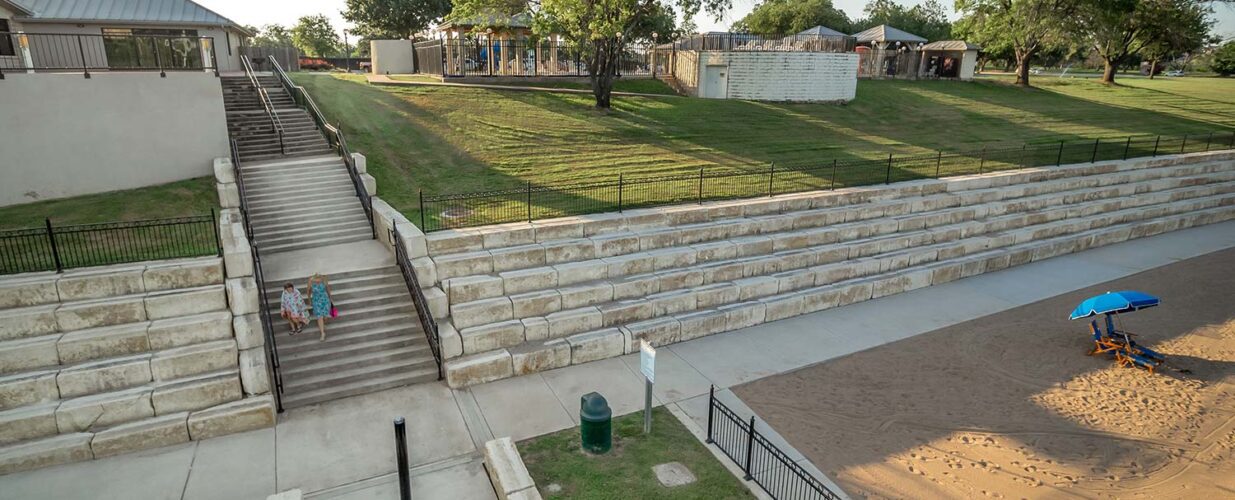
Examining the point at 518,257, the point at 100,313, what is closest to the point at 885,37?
the point at 518,257

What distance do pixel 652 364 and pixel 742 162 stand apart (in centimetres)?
1354

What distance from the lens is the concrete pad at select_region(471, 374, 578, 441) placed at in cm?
1016

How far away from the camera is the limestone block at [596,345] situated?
40.2 ft

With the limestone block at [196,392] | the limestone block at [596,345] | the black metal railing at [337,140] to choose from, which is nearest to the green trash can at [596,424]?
the limestone block at [596,345]

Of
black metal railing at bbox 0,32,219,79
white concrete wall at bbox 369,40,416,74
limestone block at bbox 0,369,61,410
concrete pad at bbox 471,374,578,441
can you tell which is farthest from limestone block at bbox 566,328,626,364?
white concrete wall at bbox 369,40,416,74

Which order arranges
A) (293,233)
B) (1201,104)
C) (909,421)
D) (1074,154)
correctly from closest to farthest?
(909,421) < (293,233) < (1074,154) < (1201,104)

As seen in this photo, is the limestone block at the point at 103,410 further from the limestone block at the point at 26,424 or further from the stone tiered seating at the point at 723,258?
the stone tiered seating at the point at 723,258

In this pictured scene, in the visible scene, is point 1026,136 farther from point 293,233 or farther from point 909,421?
point 293,233

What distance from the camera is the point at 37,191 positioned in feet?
50.0

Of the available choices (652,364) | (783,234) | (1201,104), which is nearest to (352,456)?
(652,364)

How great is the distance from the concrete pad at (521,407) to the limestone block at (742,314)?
4480mm

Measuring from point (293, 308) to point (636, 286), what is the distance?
262 inches

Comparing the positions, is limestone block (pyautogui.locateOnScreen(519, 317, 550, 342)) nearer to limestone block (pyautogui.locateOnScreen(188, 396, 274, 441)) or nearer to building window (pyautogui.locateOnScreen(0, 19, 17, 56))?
limestone block (pyautogui.locateOnScreen(188, 396, 274, 441))

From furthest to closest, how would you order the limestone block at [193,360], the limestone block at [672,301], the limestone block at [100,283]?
the limestone block at [672,301], the limestone block at [100,283], the limestone block at [193,360]
